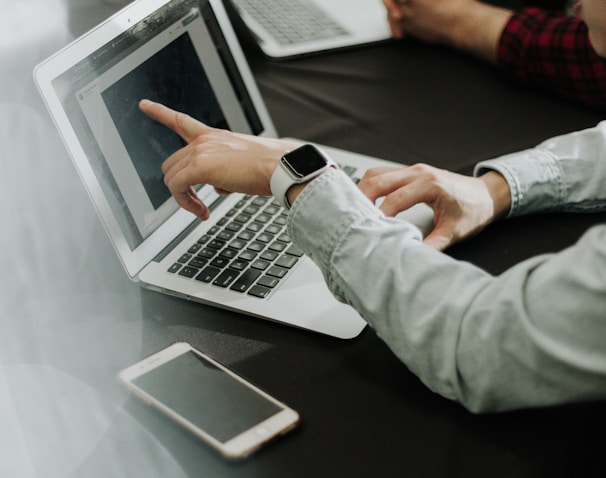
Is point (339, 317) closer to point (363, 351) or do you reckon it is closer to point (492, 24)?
point (363, 351)

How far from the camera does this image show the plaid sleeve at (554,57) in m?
1.03

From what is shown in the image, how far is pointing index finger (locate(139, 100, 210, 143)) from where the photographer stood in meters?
0.79

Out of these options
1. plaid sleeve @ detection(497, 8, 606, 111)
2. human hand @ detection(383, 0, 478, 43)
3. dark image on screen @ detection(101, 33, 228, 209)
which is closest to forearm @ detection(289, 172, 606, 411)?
dark image on screen @ detection(101, 33, 228, 209)

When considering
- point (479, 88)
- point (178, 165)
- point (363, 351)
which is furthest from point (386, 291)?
point (479, 88)

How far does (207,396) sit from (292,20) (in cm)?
84

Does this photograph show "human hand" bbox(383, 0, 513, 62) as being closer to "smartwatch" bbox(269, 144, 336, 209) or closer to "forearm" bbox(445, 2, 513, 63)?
"forearm" bbox(445, 2, 513, 63)

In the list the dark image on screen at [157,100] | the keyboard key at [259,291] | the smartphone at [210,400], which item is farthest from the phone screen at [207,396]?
the dark image on screen at [157,100]

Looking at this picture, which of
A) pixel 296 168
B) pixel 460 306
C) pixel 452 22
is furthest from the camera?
pixel 452 22

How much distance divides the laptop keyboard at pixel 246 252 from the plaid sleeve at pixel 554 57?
50cm

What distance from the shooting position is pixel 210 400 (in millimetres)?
607

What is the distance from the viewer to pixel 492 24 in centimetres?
115

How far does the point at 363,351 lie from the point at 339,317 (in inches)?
1.8

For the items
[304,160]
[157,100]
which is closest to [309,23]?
[157,100]

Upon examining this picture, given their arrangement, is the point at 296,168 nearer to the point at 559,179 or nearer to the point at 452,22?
the point at 559,179
